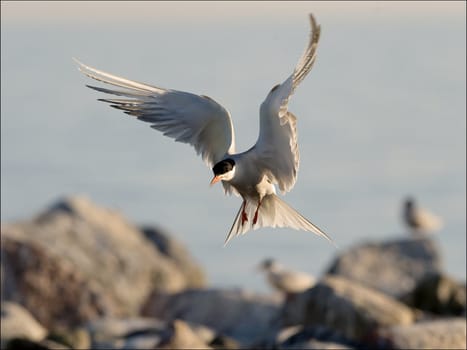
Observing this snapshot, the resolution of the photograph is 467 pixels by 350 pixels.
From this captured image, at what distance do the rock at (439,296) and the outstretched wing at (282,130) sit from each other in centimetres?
356

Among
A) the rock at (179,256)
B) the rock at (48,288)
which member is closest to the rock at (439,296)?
the rock at (48,288)

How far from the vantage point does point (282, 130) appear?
27.3 feet

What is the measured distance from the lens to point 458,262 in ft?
61.5

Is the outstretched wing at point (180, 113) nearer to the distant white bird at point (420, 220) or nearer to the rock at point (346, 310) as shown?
the rock at point (346, 310)

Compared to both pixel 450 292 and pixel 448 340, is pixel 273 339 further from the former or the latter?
pixel 450 292

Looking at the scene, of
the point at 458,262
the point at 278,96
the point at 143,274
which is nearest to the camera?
the point at 278,96

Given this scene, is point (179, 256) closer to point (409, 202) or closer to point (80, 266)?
point (80, 266)

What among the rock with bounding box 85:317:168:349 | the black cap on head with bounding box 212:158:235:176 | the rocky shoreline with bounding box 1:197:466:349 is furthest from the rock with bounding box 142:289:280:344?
the black cap on head with bounding box 212:158:235:176

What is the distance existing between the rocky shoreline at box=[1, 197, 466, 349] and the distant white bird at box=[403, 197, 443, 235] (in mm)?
3275

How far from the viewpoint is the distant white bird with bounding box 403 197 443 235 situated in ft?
63.1

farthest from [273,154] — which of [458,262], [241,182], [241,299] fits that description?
[458,262]

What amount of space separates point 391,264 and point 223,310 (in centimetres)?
346

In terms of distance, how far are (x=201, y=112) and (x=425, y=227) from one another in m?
10.7

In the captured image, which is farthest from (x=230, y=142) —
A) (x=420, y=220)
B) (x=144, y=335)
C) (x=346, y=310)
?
(x=420, y=220)
